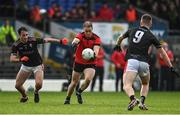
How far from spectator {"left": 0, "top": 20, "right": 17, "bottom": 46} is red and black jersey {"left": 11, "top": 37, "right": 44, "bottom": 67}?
12.0m

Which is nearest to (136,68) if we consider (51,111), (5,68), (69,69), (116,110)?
(116,110)

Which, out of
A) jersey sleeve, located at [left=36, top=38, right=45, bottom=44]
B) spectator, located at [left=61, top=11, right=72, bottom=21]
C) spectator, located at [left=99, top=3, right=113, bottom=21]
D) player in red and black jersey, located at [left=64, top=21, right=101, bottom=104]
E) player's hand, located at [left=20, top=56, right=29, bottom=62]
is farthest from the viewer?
spectator, located at [left=99, top=3, right=113, bottom=21]

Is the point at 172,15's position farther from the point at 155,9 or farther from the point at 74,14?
the point at 74,14

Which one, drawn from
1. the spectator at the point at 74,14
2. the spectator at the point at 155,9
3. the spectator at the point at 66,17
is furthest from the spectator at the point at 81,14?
the spectator at the point at 155,9

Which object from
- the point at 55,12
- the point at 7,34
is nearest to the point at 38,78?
the point at 7,34

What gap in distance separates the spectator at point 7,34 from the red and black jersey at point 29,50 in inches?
473

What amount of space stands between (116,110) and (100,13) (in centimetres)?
1971

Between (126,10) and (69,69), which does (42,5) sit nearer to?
(126,10)

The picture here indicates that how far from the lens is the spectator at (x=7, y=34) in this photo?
33938mm

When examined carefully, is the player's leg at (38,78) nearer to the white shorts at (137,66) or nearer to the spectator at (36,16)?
the white shorts at (137,66)

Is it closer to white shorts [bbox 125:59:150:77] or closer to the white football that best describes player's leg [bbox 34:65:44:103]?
the white football

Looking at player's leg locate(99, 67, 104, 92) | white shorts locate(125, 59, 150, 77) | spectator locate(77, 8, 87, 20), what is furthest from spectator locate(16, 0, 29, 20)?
white shorts locate(125, 59, 150, 77)

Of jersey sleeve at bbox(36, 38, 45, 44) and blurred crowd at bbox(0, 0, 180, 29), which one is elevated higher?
blurred crowd at bbox(0, 0, 180, 29)

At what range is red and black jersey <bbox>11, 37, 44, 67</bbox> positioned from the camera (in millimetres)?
21844
